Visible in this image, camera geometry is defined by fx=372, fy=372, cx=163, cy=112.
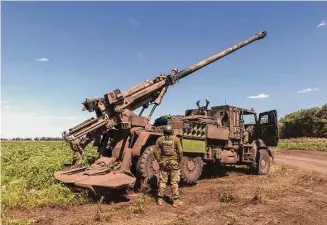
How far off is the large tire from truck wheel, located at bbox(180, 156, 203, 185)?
4.05 metres

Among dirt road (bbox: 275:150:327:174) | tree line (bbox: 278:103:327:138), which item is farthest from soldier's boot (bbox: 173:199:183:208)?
tree line (bbox: 278:103:327:138)

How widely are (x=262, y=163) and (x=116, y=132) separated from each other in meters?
6.94

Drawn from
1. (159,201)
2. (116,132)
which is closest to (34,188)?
(116,132)

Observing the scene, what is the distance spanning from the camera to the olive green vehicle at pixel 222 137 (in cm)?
1199

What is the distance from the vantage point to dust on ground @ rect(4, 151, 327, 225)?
24.5 ft

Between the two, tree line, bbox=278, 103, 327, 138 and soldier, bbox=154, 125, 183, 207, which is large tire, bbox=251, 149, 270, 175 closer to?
soldier, bbox=154, 125, 183, 207

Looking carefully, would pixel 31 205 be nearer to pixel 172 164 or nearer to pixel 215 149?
pixel 172 164

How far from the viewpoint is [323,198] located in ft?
33.5

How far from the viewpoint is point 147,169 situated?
1070 centimetres

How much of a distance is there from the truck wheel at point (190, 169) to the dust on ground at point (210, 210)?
0.98ft

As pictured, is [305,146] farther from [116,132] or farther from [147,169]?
[147,169]

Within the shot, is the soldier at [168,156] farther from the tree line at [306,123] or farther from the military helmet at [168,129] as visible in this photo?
the tree line at [306,123]

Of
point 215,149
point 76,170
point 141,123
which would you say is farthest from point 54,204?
point 215,149

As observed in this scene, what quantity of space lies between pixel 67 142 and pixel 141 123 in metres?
2.48
